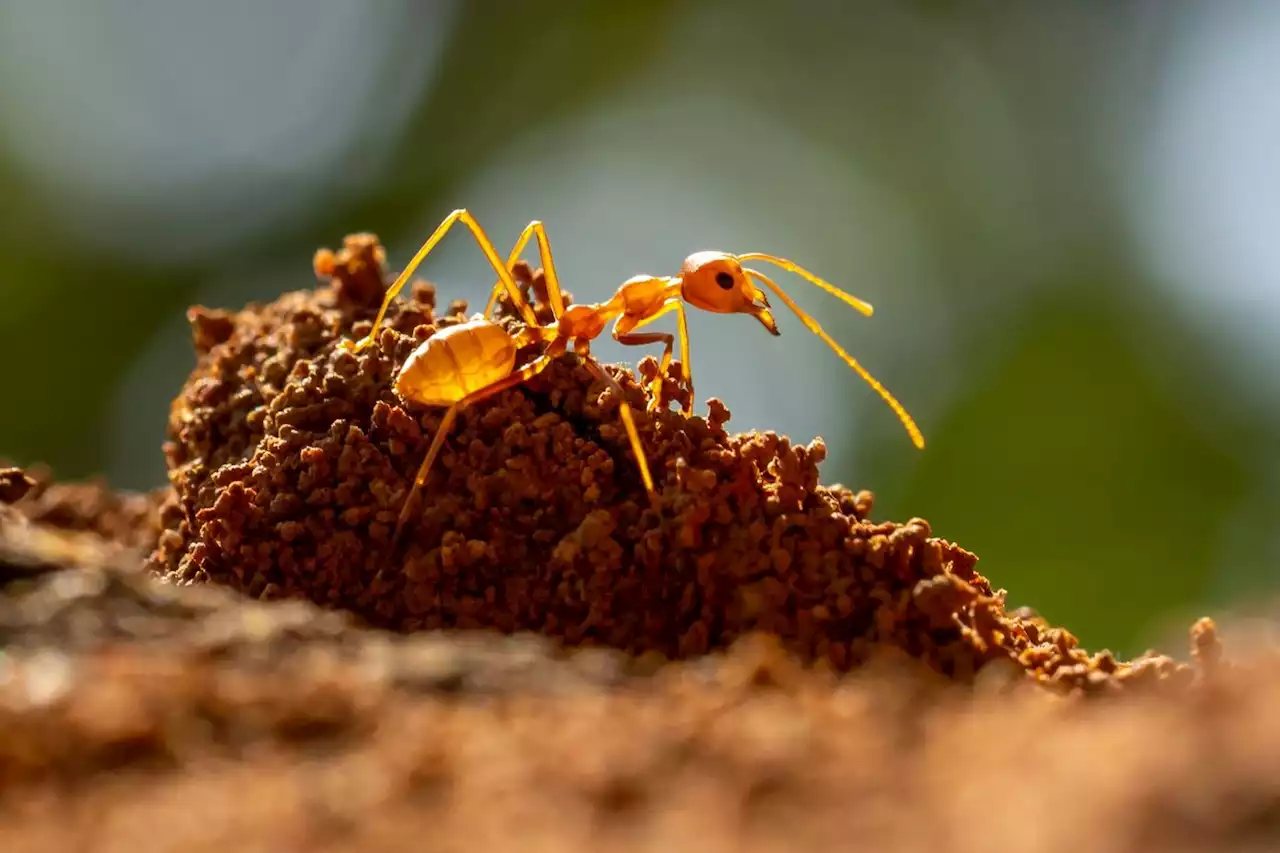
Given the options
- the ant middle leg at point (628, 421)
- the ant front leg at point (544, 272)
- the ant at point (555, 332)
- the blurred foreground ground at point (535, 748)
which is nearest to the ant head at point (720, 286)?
the ant at point (555, 332)

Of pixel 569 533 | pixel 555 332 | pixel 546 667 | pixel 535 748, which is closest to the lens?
pixel 535 748

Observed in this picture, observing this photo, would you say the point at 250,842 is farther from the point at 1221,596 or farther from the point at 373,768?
the point at 1221,596

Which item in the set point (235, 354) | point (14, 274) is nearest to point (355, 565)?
point (235, 354)

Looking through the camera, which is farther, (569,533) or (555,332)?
(555,332)

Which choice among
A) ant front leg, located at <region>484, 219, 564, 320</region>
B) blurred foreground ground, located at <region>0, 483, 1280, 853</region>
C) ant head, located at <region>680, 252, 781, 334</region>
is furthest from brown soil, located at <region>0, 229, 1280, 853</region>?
ant head, located at <region>680, 252, 781, 334</region>

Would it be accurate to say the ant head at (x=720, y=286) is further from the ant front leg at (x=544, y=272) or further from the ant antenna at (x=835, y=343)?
the ant front leg at (x=544, y=272)

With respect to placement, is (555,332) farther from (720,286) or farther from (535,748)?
(535,748)

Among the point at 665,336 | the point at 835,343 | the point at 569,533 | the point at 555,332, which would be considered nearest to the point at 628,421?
the point at 569,533
